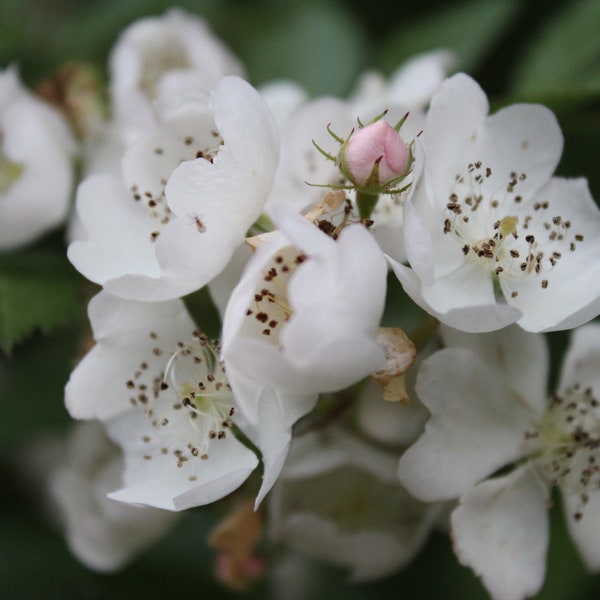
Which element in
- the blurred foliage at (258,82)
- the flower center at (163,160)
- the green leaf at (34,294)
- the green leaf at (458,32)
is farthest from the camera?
the green leaf at (458,32)

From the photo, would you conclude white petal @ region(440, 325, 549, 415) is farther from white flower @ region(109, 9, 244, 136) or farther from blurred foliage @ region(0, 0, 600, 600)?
white flower @ region(109, 9, 244, 136)

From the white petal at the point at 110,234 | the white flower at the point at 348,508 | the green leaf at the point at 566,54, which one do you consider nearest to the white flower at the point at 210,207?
the white petal at the point at 110,234

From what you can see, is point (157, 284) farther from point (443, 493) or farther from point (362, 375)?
point (443, 493)

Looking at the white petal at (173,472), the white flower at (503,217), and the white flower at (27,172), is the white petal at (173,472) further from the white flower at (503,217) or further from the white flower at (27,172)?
the white flower at (27,172)

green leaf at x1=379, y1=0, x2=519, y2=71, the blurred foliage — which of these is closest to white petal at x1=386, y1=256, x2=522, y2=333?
the blurred foliage

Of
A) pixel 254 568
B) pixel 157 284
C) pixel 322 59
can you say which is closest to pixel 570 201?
pixel 157 284

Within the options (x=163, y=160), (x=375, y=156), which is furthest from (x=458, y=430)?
(x=163, y=160)
